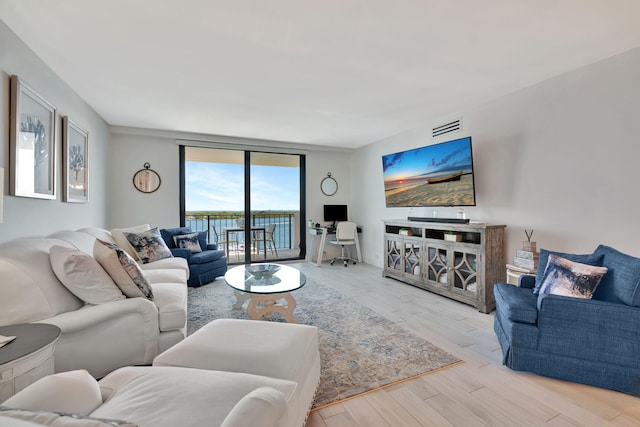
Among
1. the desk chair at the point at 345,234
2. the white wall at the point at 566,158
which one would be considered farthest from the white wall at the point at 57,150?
the white wall at the point at 566,158

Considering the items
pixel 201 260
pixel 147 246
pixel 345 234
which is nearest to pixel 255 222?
pixel 345 234

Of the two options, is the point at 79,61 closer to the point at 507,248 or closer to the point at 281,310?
the point at 281,310

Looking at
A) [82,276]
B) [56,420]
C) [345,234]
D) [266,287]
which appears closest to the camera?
[56,420]

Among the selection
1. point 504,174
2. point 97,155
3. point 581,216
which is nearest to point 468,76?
point 504,174

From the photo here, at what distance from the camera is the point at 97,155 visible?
3.98 m

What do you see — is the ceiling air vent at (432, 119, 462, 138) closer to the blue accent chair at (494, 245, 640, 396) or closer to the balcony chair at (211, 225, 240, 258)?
the blue accent chair at (494, 245, 640, 396)

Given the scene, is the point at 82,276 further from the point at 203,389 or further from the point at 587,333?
the point at 587,333

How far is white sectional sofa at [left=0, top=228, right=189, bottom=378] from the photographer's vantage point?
60.6 inches

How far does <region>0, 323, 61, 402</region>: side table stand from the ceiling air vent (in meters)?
4.41

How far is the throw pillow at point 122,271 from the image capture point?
6.46ft

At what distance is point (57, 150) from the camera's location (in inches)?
109

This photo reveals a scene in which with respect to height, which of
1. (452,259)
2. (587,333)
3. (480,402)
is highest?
(452,259)

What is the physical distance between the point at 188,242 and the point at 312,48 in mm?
3303

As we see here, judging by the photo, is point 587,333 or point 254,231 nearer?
point 587,333
